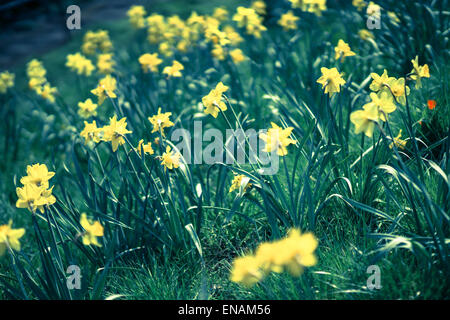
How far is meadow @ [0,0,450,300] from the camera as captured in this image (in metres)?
1.39

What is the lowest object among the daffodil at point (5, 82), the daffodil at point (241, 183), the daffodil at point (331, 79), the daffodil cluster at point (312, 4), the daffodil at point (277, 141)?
the daffodil at point (5, 82)

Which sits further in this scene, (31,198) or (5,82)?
(5,82)

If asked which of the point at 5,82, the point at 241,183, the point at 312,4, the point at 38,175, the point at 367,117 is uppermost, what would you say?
the point at 312,4

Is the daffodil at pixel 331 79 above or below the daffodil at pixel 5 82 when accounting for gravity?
above

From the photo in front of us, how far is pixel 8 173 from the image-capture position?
297cm

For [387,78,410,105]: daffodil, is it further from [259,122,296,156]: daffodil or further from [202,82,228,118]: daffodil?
[202,82,228,118]: daffodil

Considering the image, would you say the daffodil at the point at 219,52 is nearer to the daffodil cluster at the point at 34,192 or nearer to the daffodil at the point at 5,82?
the daffodil cluster at the point at 34,192

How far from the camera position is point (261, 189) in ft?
5.18

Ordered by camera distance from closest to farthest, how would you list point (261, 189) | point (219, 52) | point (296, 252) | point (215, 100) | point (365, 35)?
point (296, 252) < point (261, 189) < point (215, 100) < point (365, 35) < point (219, 52)

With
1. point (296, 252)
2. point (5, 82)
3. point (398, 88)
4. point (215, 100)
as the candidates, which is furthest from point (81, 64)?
point (296, 252)

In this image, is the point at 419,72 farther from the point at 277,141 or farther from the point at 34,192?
the point at 34,192

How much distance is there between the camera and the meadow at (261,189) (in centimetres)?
139

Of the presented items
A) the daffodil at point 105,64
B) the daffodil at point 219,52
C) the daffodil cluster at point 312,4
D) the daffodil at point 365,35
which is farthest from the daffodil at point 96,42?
the daffodil at point 365,35

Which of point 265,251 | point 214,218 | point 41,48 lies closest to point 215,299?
point 214,218
